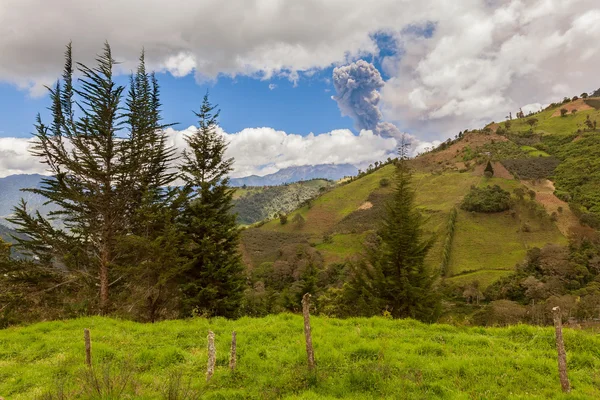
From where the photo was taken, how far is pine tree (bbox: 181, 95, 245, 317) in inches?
750

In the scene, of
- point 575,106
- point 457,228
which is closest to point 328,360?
point 457,228

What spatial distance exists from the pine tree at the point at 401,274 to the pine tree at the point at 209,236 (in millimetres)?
9781

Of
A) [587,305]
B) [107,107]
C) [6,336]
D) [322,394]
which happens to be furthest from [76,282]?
[587,305]

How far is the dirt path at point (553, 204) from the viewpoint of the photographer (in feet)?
280

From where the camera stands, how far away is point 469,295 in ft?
206

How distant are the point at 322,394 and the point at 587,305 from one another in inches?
2308

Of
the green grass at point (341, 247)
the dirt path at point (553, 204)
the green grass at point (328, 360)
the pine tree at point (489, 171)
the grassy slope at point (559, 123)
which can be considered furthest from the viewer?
the grassy slope at point (559, 123)

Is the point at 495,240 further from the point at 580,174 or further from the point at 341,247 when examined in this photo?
the point at 580,174

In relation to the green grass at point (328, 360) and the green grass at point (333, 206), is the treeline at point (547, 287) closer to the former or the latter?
the green grass at point (328, 360)

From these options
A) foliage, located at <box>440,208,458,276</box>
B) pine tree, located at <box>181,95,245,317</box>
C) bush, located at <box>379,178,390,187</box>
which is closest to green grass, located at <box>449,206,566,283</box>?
foliage, located at <box>440,208,458,276</box>

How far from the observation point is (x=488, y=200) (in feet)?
343

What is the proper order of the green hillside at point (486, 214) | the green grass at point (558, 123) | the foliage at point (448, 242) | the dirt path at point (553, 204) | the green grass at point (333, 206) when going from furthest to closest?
the green grass at point (558, 123), the green grass at point (333, 206), the dirt path at point (553, 204), the green hillside at point (486, 214), the foliage at point (448, 242)

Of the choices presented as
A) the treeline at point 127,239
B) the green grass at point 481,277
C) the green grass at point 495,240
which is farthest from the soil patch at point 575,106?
the treeline at point 127,239

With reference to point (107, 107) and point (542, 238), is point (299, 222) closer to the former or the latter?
point (542, 238)
